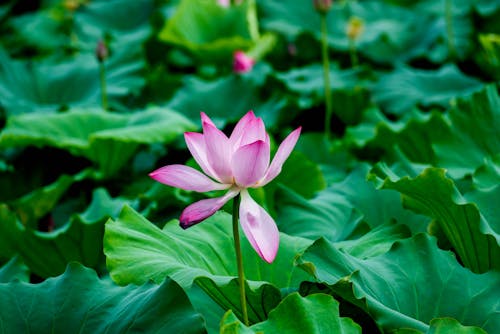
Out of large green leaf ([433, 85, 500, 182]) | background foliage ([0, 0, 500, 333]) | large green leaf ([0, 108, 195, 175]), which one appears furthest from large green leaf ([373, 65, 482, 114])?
large green leaf ([0, 108, 195, 175])

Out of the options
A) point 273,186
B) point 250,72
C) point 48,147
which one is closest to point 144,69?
point 250,72

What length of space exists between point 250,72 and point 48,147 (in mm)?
791

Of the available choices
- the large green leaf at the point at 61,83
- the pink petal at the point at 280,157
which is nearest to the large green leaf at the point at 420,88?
the large green leaf at the point at 61,83

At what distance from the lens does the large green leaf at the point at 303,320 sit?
1.02m

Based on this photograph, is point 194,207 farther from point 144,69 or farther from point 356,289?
point 144,69

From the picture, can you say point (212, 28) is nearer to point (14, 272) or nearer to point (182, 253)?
point (14, 272)

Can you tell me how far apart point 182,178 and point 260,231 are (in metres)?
0.12

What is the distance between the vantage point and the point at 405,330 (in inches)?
40.2

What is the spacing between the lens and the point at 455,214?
128cm

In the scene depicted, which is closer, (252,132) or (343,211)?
(252,132)

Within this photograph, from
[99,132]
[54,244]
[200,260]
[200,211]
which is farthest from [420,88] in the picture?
[200,211]

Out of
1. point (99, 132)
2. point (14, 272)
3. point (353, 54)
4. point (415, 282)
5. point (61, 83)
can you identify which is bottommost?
point (353, 54)

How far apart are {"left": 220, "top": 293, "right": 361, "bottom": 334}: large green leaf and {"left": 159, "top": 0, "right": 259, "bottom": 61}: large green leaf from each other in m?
2.39

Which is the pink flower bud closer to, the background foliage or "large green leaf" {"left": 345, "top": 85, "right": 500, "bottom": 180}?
the background foliage
